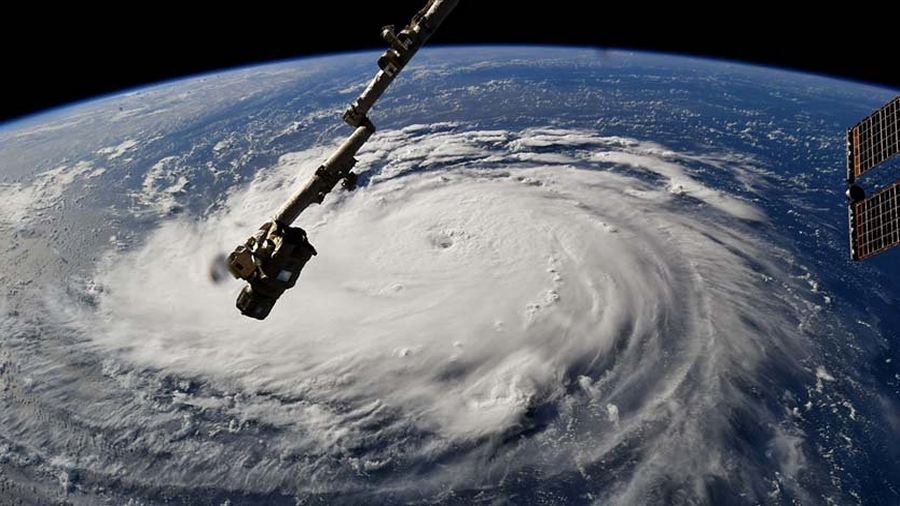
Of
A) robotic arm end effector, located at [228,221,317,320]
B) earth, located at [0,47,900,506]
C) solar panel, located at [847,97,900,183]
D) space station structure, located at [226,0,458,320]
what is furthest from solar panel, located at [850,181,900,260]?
robotic arm end effector, located at [228,221,317,320]

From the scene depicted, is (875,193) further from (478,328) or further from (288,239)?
(478,328)

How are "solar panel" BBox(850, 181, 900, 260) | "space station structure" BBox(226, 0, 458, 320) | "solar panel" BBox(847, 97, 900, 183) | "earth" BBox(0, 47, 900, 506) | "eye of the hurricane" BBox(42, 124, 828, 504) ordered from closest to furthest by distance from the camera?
"space station structure" BBox(226, 0, 458, 320), "solar panel" BBox(850, 181, 900, 260), "solar panel" BBox(847, 97, 900, 183), "earth" BBox(0, 47, 900, 506), "eye of the hurricane" BBox(42, 124, 828, 504)

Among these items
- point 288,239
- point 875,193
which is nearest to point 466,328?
point 288,239

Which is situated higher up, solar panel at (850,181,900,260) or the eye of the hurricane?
solar panel at (850,181,900,260)

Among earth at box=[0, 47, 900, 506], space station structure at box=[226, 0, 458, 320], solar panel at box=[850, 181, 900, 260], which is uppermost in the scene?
space station structure at box=[226, 0, 458, 320]

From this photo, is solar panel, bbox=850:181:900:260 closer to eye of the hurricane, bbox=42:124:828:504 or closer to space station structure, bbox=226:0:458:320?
eye of the hurricane, bbox=42:124:828:504

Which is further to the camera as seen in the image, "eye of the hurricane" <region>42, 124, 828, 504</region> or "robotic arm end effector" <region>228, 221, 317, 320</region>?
"eye of the hurricane" <region>42, 124, 828, 504</region>

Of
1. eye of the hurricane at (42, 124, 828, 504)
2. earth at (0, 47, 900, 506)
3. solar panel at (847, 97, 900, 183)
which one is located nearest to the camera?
solar panel at (847, 97, 900, 183)

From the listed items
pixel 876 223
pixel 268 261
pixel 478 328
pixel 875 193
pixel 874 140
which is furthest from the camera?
pixel 478 328
